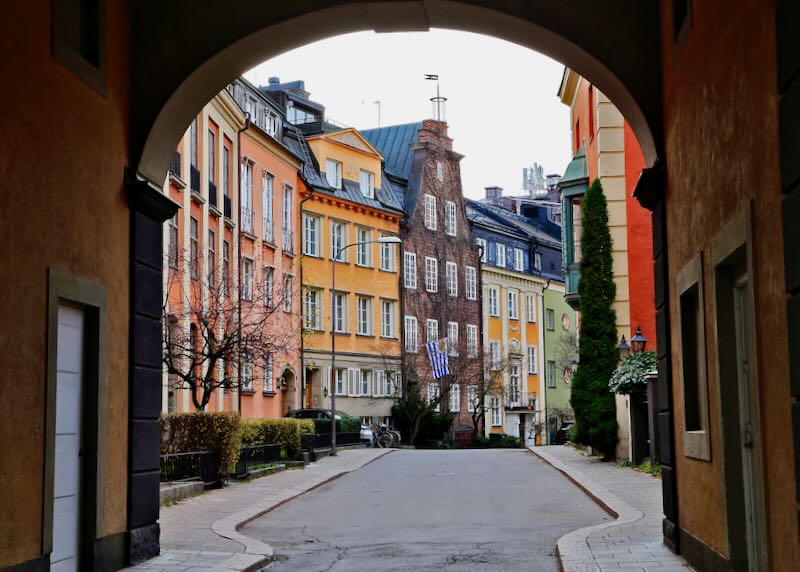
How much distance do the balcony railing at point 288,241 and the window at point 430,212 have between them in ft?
44.6

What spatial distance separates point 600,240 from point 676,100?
18.2m

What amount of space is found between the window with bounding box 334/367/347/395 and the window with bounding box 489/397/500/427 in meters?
13.5

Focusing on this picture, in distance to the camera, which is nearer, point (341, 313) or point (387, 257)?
point (341, 313)

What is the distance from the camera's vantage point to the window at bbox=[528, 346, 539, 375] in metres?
72.7

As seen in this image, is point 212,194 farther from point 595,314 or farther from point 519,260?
point 519,260

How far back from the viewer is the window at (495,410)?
6581cm

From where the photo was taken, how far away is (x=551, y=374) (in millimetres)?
75062

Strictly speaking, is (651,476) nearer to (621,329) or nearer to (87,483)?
(621,329)

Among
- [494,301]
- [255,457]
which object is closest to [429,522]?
[255,457]

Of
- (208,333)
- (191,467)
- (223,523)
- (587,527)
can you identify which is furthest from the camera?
(208,333)

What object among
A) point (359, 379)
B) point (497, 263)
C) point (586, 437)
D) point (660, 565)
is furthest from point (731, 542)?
point (497, 263)

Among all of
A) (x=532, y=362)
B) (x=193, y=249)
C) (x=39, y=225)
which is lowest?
(x=39, y=225)

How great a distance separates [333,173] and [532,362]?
2294 cm

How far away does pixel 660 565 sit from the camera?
10.9 metres
